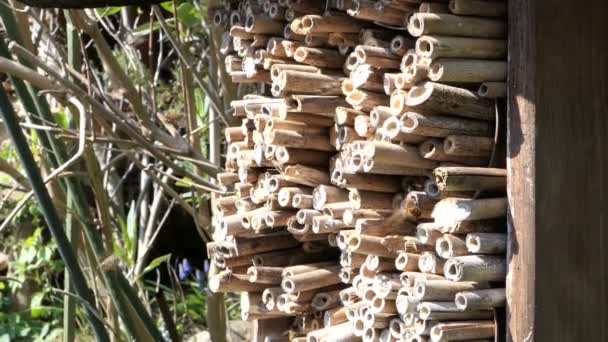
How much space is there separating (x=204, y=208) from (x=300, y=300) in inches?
49.0

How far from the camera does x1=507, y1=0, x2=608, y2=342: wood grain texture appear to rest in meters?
1.61

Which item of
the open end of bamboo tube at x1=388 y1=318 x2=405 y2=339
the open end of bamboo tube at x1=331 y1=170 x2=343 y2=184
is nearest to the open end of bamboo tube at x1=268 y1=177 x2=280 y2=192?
the open end of bamboo tube at x1=331 y1=170 x2=343 y2=184

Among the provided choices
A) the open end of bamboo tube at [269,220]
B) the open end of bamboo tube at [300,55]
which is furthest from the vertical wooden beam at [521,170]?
the open end of bamboo tube at [269,220]

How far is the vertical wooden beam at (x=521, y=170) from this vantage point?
1.60 m

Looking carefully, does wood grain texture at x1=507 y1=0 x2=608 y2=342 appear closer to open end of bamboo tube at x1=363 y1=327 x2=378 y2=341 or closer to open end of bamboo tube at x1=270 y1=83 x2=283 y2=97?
open end of bamboo tube at x1=363 y1=327 x2=378 y2=341

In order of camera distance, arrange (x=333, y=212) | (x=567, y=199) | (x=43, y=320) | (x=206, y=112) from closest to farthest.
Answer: (x=567, y=199)
(x=333, y=212)
(x=206, y=112)
(x=43, y=320)

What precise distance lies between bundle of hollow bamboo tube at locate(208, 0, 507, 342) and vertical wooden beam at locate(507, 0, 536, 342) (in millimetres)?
35

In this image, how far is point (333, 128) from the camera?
1.92 meters

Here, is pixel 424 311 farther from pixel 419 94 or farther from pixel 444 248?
pixel 419 94

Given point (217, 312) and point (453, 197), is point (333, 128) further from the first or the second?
point (217, 312)

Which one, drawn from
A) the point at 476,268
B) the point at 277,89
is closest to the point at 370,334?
the point at 476,268

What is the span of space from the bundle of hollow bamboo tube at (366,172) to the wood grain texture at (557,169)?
51 mm

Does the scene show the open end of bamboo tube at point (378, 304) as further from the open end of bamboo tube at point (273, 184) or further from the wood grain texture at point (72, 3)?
the wood grain texture at point (72, 3)

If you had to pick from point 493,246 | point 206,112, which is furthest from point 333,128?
point 206,112
